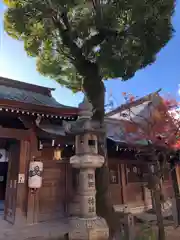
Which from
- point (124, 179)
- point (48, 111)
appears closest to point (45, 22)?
point (48, 111)

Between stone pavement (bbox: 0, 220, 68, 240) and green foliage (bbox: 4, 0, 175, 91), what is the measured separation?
18.6 ft

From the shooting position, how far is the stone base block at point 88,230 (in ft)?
17.2

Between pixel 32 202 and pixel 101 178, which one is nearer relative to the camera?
pixel 101 178

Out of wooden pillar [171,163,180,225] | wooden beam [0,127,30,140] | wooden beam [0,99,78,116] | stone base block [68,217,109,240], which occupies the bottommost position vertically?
stone base block [68,217,109,240]

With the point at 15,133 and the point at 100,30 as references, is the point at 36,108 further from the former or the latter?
the point at 100,30

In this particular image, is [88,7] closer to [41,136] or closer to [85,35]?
[85,35]

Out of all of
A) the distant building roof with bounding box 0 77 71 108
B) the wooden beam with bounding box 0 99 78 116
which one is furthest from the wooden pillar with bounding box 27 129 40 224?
the distant building roof with bounding box 0 77 71 108

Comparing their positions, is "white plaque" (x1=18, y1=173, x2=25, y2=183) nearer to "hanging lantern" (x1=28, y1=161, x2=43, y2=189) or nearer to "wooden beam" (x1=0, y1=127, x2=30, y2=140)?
"hanging lantern" (x1=28, y1=161, x2=43, y2=189)

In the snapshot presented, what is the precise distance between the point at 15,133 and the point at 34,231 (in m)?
3.43

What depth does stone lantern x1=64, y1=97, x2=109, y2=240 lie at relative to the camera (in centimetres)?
534

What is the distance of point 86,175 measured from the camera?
6.00 metres

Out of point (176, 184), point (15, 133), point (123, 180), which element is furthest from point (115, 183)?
point (15, 133)

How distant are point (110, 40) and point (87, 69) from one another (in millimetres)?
1386

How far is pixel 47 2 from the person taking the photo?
6914 millimetres
